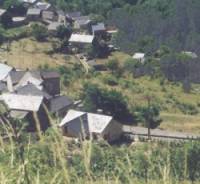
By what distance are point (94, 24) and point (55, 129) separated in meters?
26.0

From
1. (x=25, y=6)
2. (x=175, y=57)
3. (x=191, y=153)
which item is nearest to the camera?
(x=191, y=153)

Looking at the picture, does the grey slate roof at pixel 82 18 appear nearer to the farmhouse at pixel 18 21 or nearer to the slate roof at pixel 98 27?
the slate roof at pixel 98 27

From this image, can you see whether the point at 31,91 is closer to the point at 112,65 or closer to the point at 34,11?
the point at 112,65

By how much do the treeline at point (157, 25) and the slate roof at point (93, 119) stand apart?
10.8m

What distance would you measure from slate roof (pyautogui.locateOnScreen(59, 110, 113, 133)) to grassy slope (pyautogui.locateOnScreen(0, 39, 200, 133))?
95.1 inches

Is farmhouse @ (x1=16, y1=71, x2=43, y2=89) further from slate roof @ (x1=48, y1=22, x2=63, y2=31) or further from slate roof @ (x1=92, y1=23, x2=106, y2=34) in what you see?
slate roof @ (x1=92, y1=23, x2=106, y2=34)

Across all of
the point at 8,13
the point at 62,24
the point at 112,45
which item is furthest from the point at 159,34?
the point at 8,13

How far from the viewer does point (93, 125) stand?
14.9m

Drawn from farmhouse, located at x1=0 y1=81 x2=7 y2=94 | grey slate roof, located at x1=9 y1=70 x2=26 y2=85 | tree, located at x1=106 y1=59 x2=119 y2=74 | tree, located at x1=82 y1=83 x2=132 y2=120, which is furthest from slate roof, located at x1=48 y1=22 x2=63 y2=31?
tree, located at x1=82 y1=83 x2=132 y2=120

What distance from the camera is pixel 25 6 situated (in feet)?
94.3

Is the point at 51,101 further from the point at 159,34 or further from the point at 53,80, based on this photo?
the point at 159,34

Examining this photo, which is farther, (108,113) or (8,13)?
(8,13)

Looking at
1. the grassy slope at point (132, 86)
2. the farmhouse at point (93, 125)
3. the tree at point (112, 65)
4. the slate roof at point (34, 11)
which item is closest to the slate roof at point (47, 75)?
the grassy slope at point (132, 86)

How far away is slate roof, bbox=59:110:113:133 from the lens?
14820 millimetres
